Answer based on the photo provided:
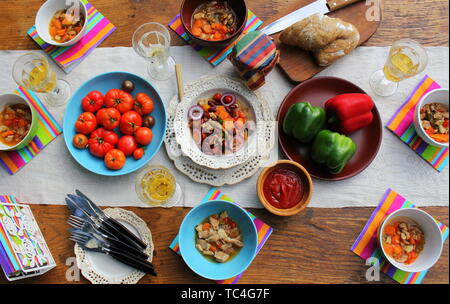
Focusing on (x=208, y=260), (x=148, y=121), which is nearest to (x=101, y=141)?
(x=148, y=121)

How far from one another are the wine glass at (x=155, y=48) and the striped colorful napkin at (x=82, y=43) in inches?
6.7

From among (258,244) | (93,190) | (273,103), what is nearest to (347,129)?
(273,103)

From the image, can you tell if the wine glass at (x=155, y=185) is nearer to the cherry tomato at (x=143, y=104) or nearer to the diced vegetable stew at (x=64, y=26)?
the cherry tomato at (x=143, y=104)

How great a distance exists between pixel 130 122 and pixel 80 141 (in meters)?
0.22

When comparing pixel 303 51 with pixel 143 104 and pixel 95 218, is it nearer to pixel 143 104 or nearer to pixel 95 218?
pixel 143 104

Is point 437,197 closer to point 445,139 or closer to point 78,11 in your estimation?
point 445,139

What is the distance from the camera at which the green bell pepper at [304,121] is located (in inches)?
54.8

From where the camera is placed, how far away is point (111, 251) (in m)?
1.40

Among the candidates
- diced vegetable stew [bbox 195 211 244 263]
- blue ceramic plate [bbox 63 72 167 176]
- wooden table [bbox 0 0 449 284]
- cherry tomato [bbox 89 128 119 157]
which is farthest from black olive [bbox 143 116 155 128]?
diced vegetable stew [bbox 195 211 244 263]

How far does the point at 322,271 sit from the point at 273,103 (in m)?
0.72

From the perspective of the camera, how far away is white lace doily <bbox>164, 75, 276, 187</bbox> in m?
1.46

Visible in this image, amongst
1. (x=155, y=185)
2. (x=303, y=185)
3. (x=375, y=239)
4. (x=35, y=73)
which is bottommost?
(x=375, y=239)

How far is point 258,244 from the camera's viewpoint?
1456 mm

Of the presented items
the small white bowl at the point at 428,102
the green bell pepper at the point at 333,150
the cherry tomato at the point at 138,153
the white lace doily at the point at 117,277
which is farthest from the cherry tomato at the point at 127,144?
the small white bowl at the point at 428,102
